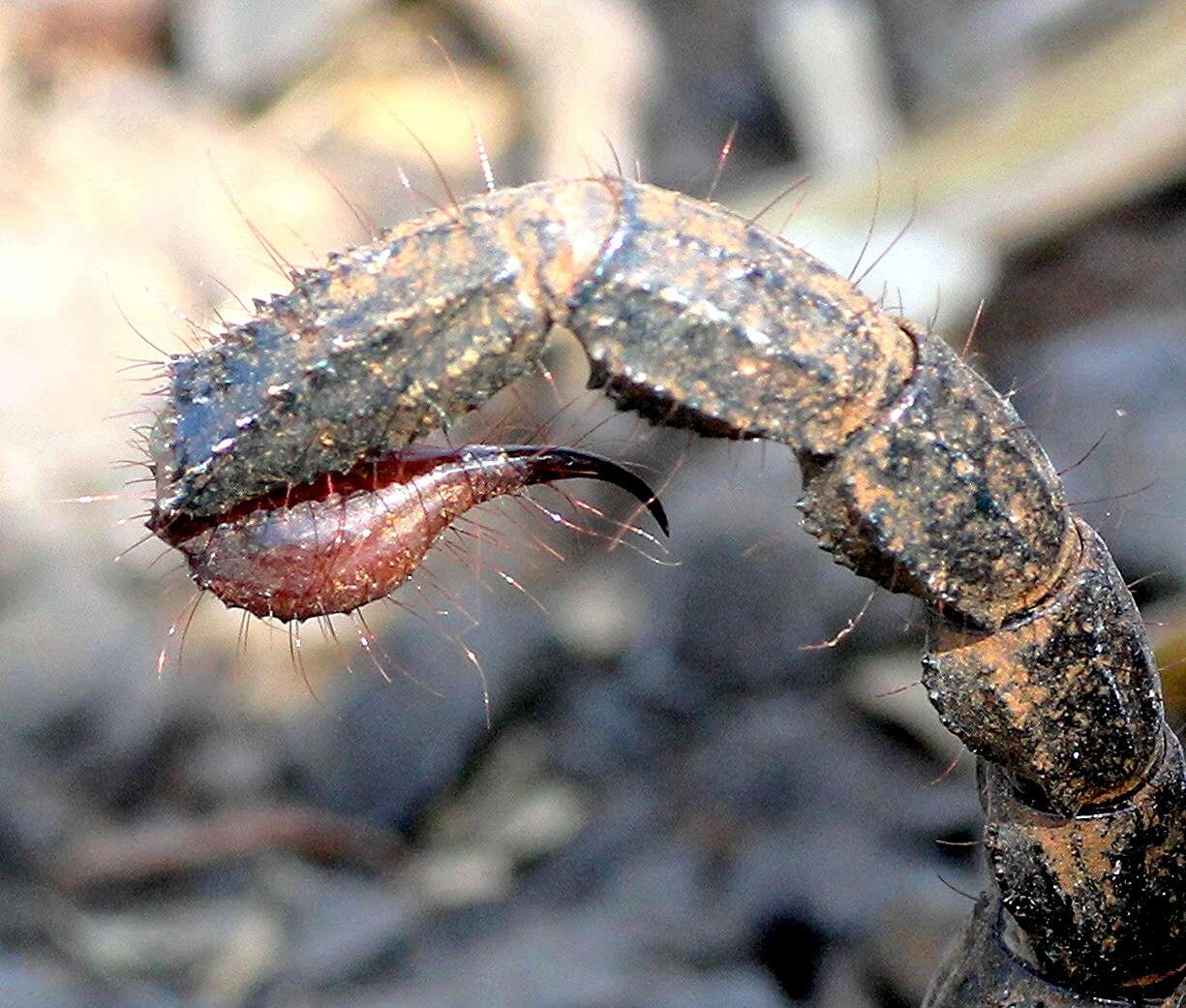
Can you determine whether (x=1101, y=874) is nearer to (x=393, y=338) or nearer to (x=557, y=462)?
(x=557, y=462)

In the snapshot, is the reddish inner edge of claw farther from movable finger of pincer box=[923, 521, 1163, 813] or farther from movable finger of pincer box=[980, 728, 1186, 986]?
movable finger of pincer box=[980, 728, 1186, 986]

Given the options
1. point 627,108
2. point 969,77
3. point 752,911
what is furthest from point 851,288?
point 969,77

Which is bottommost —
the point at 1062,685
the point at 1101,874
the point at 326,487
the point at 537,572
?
the point at 537,572

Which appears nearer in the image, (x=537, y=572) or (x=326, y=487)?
(x=326, y=487)

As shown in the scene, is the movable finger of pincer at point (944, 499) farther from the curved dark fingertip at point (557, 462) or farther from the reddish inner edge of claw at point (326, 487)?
the reddish inner edge of claw at point (326, 487)

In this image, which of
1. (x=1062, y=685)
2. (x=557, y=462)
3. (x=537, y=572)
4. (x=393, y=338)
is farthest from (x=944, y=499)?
(x=537, y=572)

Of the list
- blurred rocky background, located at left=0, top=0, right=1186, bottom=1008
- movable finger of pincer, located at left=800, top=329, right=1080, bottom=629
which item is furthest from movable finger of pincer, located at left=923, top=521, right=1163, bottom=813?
blurred rocky background, located at left=0, top=0, right=1186, bottom=1008
